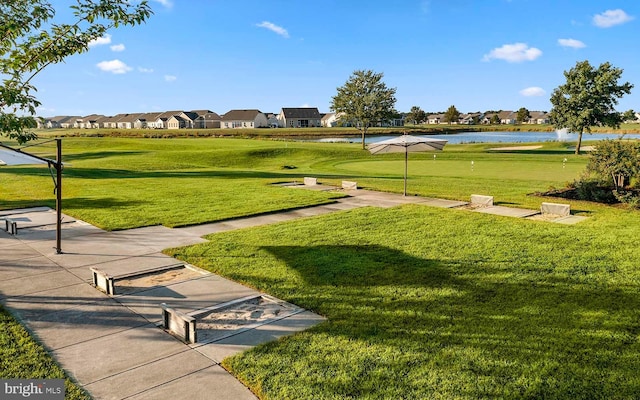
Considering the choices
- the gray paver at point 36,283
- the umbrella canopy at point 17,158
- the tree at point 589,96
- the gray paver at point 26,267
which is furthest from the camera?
the tree at point 589,96

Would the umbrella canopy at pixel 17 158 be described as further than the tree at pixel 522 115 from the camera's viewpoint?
No

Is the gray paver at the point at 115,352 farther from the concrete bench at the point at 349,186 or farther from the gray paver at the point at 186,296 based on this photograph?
the concrete bench at the point at 349,186

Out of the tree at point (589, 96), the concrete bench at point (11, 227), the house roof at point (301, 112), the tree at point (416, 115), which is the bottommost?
the concrete bench at point (11, 227)

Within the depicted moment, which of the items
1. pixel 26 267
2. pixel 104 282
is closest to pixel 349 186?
pixel 26 267

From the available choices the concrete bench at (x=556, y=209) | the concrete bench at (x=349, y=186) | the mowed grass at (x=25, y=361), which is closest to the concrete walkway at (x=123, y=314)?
the mowed grass at (x=25, y=361)

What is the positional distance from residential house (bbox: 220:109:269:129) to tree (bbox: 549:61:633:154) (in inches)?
4240

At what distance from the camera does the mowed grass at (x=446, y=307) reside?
186 inches

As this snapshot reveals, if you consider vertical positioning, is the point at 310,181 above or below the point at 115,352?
above

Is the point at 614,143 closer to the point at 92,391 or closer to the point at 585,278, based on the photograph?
the point at 585,278

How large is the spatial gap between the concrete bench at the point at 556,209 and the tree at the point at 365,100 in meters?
47.0

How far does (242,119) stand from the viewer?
476 ft

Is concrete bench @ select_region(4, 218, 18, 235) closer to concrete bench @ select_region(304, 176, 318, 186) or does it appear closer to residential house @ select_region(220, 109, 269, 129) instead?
concrete bench @ select_region(304, 176, 318, 186)

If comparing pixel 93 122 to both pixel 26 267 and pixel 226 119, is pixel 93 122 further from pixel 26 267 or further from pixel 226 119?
pixel 26 267

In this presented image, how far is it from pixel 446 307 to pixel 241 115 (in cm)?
14483
